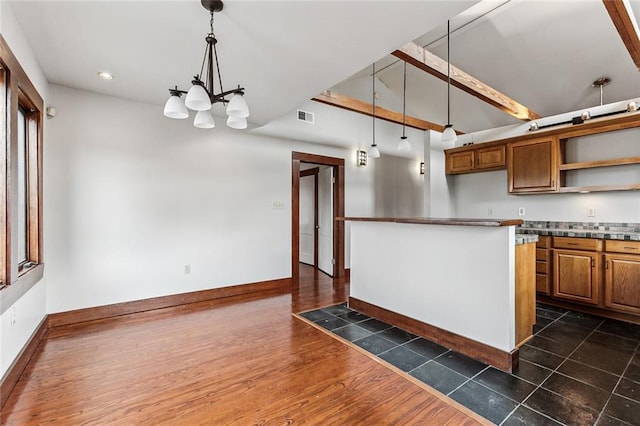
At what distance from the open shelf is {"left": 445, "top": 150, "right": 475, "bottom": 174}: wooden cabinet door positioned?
128 cm

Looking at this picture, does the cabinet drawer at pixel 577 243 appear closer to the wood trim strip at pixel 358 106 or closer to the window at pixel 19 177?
the wood trim strip at pixel 358 106

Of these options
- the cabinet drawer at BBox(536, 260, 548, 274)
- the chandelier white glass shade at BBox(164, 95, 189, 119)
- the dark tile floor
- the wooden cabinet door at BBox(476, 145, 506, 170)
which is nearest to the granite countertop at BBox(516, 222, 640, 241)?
the cabinet drawer at BBox(536, 260, 548, 274)

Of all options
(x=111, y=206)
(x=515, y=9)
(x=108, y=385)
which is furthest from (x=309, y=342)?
(x=515, y=9)

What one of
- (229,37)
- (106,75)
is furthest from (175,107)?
(106,75)

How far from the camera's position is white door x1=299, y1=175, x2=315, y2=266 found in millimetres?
6547

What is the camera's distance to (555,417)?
1.70 meters

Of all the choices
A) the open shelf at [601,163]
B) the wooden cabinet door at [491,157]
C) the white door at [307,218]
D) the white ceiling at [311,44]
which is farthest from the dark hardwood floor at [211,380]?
the wooden cabinet door at [491,157]

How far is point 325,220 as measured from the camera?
5785 mm

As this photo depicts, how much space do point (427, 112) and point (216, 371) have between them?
5914 millimetres

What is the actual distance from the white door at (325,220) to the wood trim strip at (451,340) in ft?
7.33

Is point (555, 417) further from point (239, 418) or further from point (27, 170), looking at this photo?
point (27, 170)

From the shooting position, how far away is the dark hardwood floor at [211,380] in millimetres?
1743

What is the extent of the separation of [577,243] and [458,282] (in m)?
2.10

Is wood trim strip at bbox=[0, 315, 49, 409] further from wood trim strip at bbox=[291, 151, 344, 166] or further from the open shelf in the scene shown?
the open shelf
